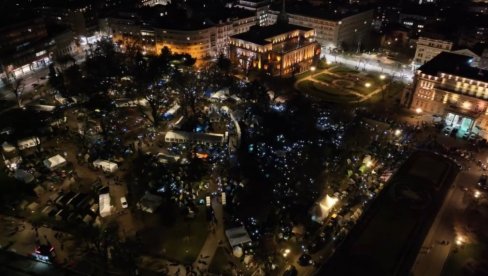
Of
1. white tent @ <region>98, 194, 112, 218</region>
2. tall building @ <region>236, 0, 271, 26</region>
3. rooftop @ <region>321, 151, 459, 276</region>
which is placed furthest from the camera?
tall building @ <region>236, 0, 271, 26</region>

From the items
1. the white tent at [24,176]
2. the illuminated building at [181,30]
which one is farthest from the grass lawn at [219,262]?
the illuminated building at [181,30]

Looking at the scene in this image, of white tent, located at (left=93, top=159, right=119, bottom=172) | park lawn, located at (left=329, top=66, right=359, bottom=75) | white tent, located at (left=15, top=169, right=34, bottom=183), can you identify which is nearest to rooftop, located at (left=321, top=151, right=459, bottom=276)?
white tent, located at (left=93, top=159, right=119, bottom=172)

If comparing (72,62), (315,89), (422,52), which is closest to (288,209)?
(315,89)

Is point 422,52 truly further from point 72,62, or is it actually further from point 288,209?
point 72,62

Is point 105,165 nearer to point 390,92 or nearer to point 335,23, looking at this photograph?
point 390,92

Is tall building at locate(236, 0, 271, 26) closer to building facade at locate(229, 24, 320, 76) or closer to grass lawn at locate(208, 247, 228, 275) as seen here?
building facade at locate(229, 24, 320, 76)

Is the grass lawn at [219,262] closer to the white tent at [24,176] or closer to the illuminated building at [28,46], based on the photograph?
the white tent at [24,176]
